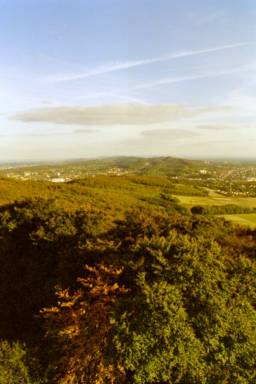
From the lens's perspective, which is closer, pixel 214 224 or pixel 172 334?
pixel 172 334

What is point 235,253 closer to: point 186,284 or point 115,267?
point 186,284

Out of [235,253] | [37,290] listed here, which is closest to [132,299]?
[235,253]

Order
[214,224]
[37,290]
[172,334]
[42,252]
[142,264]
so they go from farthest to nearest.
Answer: [42,252] < [214,224] < [37,290] < [142,264] < [172,334]

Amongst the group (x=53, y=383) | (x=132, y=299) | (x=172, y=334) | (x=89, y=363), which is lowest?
(x=53, y=383)

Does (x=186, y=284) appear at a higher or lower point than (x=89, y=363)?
higher

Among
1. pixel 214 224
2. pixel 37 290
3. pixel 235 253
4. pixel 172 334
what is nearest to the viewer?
pixel 172 334

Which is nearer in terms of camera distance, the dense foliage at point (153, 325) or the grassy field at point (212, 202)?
the dense foliage at point (153, 325)

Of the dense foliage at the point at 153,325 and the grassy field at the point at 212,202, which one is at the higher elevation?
the dense foliage at the point at 153,325

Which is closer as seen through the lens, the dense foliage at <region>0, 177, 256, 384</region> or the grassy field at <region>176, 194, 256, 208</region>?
the dense foliage at <region>0, 177, 256, 384</region>

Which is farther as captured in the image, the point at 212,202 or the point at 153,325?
the point at 212,202

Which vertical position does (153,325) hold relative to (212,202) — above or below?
above

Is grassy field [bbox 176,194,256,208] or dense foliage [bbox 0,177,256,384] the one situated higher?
dense foliage [bbox 0,177,256,384]
